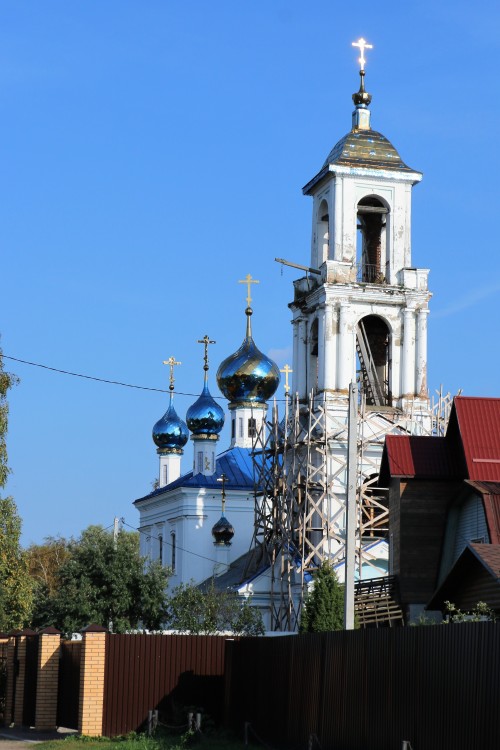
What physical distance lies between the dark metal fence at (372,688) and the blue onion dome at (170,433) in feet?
125

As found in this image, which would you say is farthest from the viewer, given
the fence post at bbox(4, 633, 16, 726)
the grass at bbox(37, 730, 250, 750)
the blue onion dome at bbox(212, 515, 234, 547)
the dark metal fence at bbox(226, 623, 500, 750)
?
the blue onion dome at bbox(212, 515, 234, 547)

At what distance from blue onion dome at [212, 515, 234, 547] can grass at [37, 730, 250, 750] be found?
1122 inches

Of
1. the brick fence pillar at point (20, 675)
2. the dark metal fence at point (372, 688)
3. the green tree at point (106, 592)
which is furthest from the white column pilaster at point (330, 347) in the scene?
the dark metal fence at point (372, 688)

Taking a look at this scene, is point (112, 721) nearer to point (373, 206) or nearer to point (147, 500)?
point (373, 206)

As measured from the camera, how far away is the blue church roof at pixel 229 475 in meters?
52.4

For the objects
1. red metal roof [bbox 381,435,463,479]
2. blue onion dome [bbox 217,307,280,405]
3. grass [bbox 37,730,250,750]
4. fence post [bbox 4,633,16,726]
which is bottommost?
grass [bbox 37,730,250,750]

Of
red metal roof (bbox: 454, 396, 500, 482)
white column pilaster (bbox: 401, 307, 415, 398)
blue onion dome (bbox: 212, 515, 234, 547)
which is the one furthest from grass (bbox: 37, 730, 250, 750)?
blue onion dome (bbox: 212, 515, 234, 547)

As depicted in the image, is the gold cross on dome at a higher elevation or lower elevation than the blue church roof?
higher

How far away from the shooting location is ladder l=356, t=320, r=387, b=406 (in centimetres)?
4178

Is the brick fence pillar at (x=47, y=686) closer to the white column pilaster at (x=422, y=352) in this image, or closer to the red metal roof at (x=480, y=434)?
the red metal roof at (x=480, y=434)

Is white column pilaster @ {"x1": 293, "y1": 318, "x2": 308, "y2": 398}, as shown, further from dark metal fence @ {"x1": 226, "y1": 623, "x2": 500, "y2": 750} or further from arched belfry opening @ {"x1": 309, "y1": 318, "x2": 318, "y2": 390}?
dark metal fence @ {"x1": 226, "y1": 623, "x2": 500, "y2": 750}

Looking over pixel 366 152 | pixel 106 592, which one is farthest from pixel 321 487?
pixel 366 152

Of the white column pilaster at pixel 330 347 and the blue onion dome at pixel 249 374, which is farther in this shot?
the blue onion dome at pixel 249 374

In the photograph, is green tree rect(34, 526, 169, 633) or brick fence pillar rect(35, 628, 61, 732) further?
green tree rect(34, 526, 169, 633)
